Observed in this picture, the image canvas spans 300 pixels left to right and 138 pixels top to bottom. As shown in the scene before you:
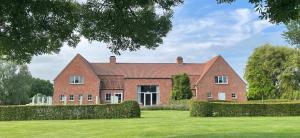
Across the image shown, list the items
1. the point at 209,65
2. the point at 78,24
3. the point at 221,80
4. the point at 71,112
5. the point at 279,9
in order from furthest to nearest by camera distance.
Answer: the point at 209,65, the point at 221,80, the point at 71,112, the point at 78,24, the point at 279,9

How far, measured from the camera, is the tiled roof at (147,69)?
6612cm

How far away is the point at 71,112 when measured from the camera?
30797 millimetres

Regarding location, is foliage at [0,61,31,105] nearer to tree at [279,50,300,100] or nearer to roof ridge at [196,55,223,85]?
roof ridge at [196,55,223,85]

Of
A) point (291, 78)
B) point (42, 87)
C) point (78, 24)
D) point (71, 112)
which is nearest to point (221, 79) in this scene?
point (291, 78)

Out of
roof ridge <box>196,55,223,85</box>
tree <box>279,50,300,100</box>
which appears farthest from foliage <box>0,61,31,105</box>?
tree <box>279,50,300,100</box>

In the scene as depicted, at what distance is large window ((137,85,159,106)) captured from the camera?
65.2 m

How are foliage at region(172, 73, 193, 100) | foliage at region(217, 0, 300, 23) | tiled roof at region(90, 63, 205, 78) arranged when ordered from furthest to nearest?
tiled roof at region(90, 63, 205, 78), foliage at region(172, 73, 193, 100), foliage at region(217, 0, 300, 23)

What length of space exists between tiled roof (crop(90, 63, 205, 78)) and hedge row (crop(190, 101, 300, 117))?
3324cm

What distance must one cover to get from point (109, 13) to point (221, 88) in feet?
179

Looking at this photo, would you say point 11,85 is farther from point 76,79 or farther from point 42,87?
point 42,87

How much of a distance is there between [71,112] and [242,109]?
12131 mm

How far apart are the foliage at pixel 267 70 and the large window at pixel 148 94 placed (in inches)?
752

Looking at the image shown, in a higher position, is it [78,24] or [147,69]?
[147,69]

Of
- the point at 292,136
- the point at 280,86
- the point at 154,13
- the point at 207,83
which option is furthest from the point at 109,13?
the point at 280,86
